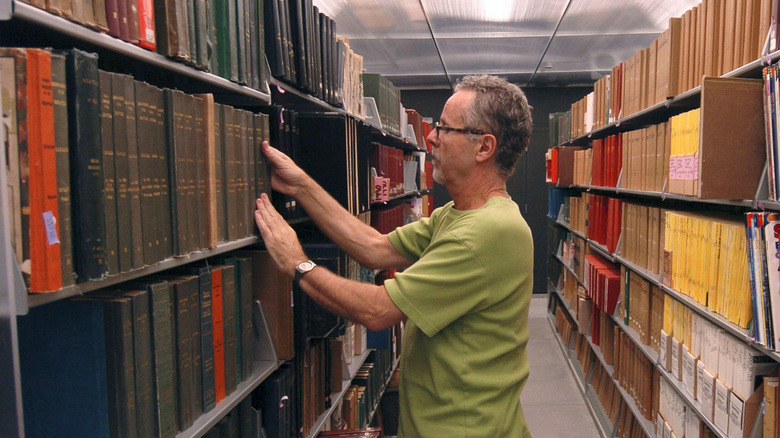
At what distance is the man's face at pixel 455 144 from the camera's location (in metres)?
1.66

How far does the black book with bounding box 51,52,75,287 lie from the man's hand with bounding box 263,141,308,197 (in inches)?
28.6

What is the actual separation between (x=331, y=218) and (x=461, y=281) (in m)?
0.56

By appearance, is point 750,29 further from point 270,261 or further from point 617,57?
point 617,57

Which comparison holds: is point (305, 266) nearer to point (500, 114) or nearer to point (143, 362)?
point (143, 362)

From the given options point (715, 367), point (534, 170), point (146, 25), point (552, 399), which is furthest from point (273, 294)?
point (534, 170)

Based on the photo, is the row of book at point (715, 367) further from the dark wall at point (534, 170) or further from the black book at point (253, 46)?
the dark wall at point (534, 170)

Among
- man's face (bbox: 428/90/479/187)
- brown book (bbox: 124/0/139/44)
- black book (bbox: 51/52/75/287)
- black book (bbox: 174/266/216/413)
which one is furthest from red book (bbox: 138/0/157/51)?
man's face (bbox: 428/90/479/187)

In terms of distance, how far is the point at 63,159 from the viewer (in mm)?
838

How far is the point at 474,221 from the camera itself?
1473 mm

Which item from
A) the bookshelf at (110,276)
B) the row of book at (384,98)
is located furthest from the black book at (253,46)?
the row of book at (384,98)

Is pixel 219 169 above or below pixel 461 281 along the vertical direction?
above

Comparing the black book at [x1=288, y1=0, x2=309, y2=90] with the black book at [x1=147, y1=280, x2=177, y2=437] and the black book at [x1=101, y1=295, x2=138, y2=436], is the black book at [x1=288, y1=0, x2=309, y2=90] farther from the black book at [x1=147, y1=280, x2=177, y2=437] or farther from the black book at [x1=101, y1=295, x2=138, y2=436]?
the black book at [x1=101, y1=295, x2=138, y2=436]

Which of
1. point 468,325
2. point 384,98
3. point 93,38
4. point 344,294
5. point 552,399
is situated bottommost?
point 552,399

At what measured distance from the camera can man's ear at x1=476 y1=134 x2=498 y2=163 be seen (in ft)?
5.41
